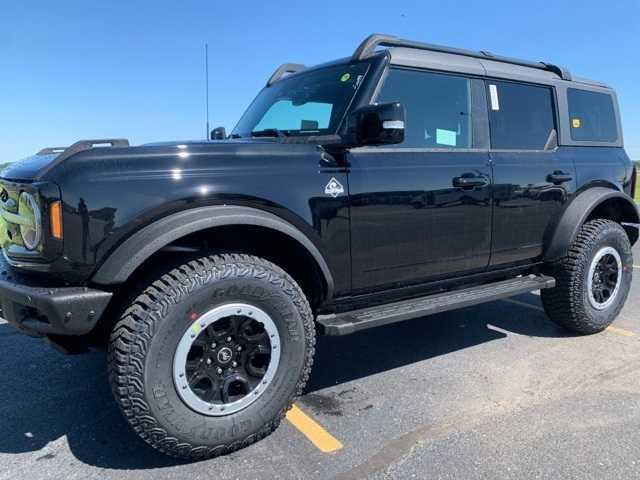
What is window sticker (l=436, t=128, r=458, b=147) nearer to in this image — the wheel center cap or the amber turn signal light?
the wheel center cap

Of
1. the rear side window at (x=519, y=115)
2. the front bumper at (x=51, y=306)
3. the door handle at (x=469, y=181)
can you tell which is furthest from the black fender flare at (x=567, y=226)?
the front bumper at (x=51, y=306)

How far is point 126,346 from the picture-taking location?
2.36m

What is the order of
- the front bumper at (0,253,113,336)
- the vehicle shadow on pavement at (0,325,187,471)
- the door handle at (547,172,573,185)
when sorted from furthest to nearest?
the door handle at (547,172,573,185) < the vehicle shadow on pavement at (0,325,187,471) < the front bumper at (0,253,113,336)

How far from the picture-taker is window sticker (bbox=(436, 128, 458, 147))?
3.53 m

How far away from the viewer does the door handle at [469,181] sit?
11.3 ft

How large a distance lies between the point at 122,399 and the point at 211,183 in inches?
42.4

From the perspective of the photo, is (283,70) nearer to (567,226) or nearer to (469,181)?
(469,181)

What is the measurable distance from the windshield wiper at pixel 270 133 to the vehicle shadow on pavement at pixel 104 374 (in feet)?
5.48

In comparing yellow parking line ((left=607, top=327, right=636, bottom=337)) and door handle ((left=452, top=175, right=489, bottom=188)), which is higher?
door handle ((left=452, top=175, right=489, bottom=188))

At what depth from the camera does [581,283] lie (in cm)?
424

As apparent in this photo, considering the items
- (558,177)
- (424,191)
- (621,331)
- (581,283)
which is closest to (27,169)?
(424,191)

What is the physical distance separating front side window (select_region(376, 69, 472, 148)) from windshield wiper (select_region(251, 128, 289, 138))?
2.22ft

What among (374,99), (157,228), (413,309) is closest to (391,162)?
Answer: (374,99)

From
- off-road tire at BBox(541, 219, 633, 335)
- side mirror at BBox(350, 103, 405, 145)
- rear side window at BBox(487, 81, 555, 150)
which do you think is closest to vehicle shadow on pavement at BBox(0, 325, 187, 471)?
side mirror at BBox(350, 103, 405, 145)
